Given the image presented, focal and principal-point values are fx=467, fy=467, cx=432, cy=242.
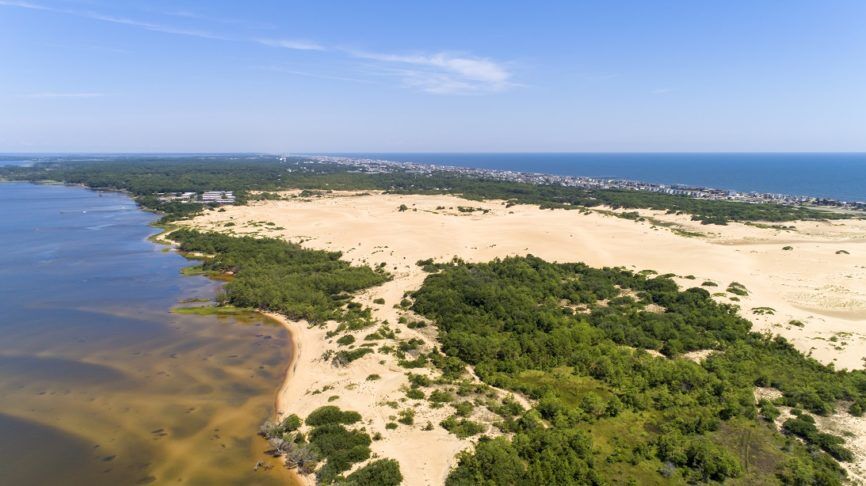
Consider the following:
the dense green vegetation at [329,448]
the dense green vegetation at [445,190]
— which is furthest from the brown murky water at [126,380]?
the dense green vegetation at [445,190]

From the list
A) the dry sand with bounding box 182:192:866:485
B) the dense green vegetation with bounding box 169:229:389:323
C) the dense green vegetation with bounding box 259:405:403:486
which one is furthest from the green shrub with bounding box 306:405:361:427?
the dense green vegetation with bounding box 169:229:389:323

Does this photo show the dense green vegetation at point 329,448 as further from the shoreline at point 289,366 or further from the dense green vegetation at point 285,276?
the dense green vegetation at point 285,276

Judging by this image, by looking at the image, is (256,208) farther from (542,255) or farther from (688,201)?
(688,201)

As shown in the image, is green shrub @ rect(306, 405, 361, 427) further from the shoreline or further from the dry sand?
the shoreline

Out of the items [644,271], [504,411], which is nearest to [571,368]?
[504,411]

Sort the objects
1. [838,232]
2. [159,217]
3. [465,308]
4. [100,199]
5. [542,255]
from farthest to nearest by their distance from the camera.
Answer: [100,199] < [159,217] < [838,232] < [542,255] < [465,308]

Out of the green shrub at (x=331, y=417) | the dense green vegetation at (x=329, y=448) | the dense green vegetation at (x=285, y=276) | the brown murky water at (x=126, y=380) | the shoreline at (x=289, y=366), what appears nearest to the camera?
the dense green vegetation at (x=329, y=448)

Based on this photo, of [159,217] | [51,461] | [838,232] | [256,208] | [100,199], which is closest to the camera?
[51,461]

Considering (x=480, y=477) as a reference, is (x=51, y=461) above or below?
below
